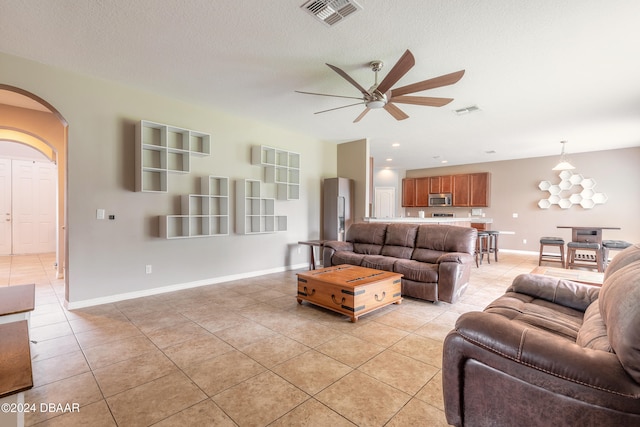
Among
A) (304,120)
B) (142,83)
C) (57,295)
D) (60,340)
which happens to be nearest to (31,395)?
(60,340)

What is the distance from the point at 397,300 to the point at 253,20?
3.30 meters

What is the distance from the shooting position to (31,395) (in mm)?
1836

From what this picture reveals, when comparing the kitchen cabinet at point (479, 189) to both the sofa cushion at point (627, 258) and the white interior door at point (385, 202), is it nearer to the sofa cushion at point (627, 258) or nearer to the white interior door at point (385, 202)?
the white interior door at point (385, 202)

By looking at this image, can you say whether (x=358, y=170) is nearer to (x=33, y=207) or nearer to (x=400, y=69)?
(x=400, y=69)

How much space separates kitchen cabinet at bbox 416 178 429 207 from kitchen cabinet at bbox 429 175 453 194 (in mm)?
155

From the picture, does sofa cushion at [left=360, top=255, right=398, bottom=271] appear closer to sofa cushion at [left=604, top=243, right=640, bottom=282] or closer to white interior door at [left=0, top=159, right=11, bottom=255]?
sofa cushion at [left=604, top=243, right=640, bottom=282]

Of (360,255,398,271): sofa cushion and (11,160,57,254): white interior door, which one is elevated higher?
(11,160,57,254): white interior door

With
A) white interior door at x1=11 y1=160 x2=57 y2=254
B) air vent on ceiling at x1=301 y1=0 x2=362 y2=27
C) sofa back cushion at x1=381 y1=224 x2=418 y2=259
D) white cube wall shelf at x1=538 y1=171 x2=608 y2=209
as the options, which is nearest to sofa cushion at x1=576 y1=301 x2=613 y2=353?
air vent on ceiling at x1=301 y1=0 x2=362 y2=27

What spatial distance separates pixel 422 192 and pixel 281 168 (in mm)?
6462

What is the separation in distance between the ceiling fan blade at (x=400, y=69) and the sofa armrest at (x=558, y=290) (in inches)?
80.8

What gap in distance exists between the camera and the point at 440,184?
32.0 ft

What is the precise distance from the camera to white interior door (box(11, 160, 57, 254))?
732 cm

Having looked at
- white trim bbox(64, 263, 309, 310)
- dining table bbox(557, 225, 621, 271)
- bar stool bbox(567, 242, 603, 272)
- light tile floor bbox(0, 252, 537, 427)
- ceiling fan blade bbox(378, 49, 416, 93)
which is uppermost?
ceiling fan blade bbox(378, 49, 416, 93)

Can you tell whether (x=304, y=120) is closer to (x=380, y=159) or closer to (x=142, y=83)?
(x=142, y=83)
